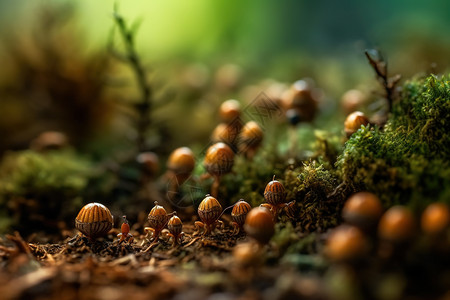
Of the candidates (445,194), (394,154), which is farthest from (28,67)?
(445,194)

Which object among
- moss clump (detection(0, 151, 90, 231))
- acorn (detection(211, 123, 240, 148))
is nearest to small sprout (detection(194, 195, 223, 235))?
acorn (detection(211, 123, 240, 148))

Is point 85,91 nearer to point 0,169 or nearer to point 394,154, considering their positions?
point 0,169

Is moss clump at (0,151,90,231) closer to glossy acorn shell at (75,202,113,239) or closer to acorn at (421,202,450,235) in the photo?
glossy acorn shell at (75,202,113,239)

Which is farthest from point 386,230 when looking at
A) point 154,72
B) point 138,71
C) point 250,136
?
point 154,72

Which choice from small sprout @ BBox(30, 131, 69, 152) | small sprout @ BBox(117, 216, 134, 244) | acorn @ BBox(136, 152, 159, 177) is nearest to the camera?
small sprout @ BBox(117, 216, 134, 244)

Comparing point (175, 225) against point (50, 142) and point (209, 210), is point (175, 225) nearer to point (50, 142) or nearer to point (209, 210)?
point (209, 210)
